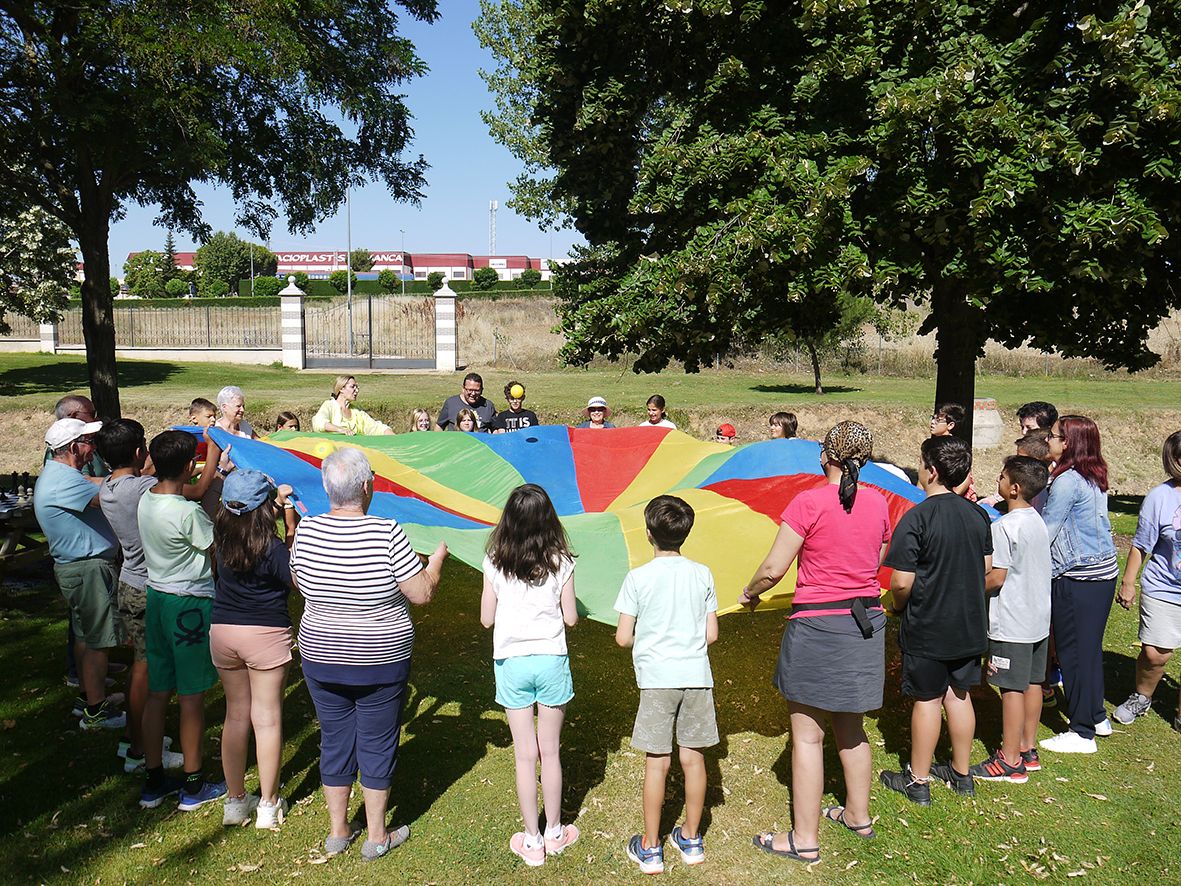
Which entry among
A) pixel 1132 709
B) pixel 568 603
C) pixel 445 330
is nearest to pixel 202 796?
pixel 568 603

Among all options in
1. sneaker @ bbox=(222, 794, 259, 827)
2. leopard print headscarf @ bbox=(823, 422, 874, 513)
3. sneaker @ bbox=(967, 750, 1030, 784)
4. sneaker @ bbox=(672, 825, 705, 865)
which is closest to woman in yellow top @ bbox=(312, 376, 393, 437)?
sneaker @ bbox=(222, 794, 259, 827)

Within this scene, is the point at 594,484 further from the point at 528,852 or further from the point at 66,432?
the point at 66,432

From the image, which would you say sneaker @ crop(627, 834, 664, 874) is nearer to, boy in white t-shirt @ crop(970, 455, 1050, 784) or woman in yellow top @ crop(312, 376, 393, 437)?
boy in white t-shirt @ crop(970, 455, 1050, 784)

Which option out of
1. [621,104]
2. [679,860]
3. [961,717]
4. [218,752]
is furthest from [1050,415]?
[621,104]

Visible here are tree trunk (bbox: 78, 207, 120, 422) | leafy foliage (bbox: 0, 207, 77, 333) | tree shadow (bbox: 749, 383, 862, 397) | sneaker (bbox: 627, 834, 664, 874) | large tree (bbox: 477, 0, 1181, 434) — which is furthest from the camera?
leafy foliage (bbox: 0, 207, 77, 333)

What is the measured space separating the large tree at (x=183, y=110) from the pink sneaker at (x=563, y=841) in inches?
396

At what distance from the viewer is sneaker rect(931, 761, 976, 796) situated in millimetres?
4730

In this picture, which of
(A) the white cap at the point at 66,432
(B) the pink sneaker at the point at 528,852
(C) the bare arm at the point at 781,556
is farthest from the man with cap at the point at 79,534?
(C) the bare arm at the point at 781,556

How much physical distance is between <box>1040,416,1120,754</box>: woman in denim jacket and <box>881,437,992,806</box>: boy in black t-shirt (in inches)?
43.1

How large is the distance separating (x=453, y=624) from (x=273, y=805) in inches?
134

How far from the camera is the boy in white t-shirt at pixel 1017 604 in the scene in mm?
4707

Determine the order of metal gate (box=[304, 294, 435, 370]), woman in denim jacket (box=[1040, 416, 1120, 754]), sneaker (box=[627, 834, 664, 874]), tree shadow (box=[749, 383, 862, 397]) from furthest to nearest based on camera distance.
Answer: metal gate (box=[304, 294, 435, 370]), tree shadow (box=[749, 383, 862, 397]), woman in denim jacket (box=[1040, 416, 1120, 754]), sneaker (box=[627, 834, 664, 874])

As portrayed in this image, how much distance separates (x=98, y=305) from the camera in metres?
12.8

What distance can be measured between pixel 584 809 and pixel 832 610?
1747 millimetres
